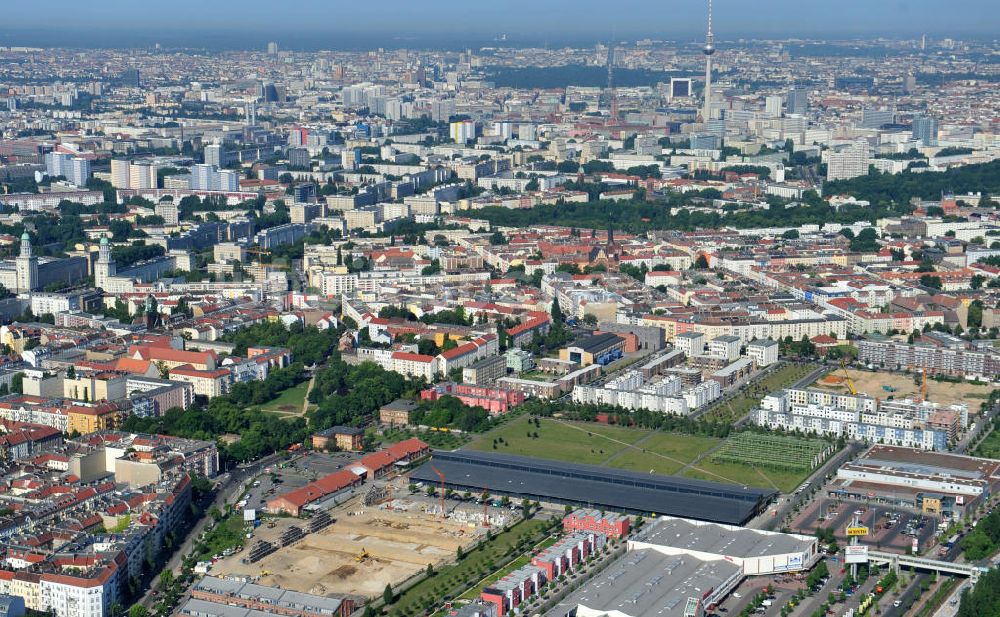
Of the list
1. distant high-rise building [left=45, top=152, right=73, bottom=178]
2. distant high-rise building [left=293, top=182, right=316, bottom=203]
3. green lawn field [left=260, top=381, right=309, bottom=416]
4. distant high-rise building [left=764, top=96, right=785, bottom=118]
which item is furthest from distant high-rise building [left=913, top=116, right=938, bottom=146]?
green lawn field [left=260, top=381, right=309, bottom=416]

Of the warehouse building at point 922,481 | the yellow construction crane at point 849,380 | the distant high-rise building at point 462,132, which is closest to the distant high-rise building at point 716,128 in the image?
the distant high-rise building at point 462,132

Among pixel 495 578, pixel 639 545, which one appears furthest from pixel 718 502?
pixel 495 578

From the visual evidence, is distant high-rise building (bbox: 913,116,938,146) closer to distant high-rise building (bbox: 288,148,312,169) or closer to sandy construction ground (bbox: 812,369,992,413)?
distant high-rise building (bbox: 288,148,312,169)

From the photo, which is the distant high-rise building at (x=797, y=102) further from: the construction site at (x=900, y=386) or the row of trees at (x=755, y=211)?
the construction site at (x=900, y=386)

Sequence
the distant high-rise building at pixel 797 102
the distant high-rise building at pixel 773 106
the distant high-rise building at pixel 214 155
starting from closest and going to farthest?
the distant high-rise building at pixel 214 155, the distant high-rise building at pixel 773 106, the distant high-rise building at pixel 797 102

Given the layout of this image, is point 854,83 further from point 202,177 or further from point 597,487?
point 597,487

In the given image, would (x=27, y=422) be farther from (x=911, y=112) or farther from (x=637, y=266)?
(x=911, y=112)

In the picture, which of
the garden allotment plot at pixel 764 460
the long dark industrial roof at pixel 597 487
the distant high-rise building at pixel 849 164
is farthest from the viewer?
the distant high-rise building at pixel 849 164
